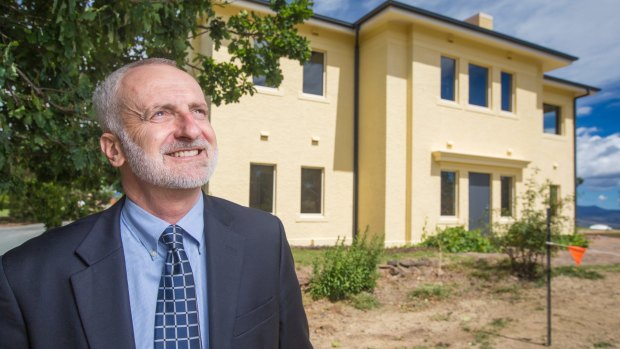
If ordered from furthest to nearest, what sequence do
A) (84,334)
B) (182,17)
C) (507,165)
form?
(507,165), (182,17), (84,334)

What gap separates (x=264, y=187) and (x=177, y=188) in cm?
1207

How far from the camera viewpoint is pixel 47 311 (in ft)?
4.70

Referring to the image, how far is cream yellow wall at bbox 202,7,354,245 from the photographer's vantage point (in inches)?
511

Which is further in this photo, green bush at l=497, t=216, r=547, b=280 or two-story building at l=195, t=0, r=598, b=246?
two-story building at l=195, t=0, r=598, b=246

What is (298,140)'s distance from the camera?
1400 cm

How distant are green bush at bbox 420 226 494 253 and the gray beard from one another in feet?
39.9

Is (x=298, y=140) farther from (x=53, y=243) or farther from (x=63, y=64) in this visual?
(x=53, y=243)

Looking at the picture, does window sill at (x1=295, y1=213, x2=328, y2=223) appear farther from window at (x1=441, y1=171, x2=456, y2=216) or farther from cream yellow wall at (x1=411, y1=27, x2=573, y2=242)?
window at (x1=441, y1=171, x2=456, y2=216)

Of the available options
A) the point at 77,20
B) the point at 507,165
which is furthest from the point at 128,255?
the point at 507,165

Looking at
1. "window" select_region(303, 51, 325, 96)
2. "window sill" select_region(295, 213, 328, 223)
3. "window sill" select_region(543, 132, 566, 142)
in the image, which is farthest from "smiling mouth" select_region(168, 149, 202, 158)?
"window sill" select_region(543, 132, 566, 142)

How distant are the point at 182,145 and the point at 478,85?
53.7 ft

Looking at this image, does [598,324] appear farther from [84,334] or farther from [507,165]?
[507,165]

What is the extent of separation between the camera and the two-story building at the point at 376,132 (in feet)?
44.3

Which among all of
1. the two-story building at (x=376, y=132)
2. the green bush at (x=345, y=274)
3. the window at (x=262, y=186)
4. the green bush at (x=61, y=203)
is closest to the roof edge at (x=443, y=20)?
the two-story building at (x=376, y=132)
